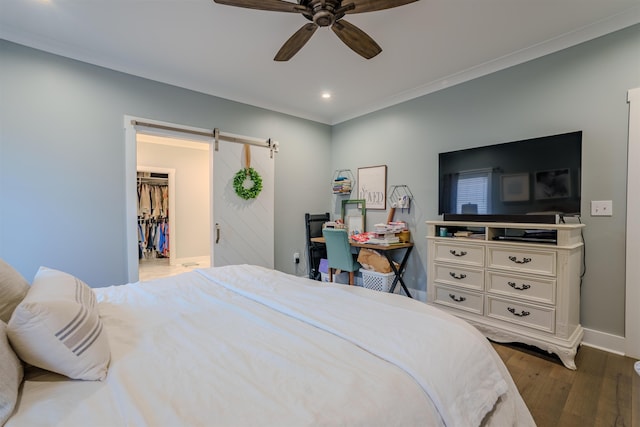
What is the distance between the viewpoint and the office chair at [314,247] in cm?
432

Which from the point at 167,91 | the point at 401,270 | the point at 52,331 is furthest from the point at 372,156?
the point at 52,331

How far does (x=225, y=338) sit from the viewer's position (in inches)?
42.8

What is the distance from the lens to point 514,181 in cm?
258

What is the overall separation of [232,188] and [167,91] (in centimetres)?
127

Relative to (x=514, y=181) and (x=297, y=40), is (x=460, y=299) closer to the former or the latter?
(x=514, y=181)

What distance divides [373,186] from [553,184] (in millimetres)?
2039

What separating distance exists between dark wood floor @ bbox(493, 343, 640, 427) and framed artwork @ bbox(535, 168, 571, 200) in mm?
1293

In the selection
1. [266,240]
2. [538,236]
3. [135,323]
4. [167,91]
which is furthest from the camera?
[266,240]

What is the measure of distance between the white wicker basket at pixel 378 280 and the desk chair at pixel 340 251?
0.56ft

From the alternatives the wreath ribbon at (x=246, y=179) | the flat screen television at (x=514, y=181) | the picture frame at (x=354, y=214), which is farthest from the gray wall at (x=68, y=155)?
the flat screen television at (x=514, y=181)

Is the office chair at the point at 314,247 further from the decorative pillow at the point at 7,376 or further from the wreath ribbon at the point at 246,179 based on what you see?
the decorative pillow at the point at 7,376

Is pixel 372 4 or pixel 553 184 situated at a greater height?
pixel 372 4

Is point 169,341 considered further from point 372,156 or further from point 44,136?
point 372,156

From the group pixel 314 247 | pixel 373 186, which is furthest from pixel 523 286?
pixel 314 247
